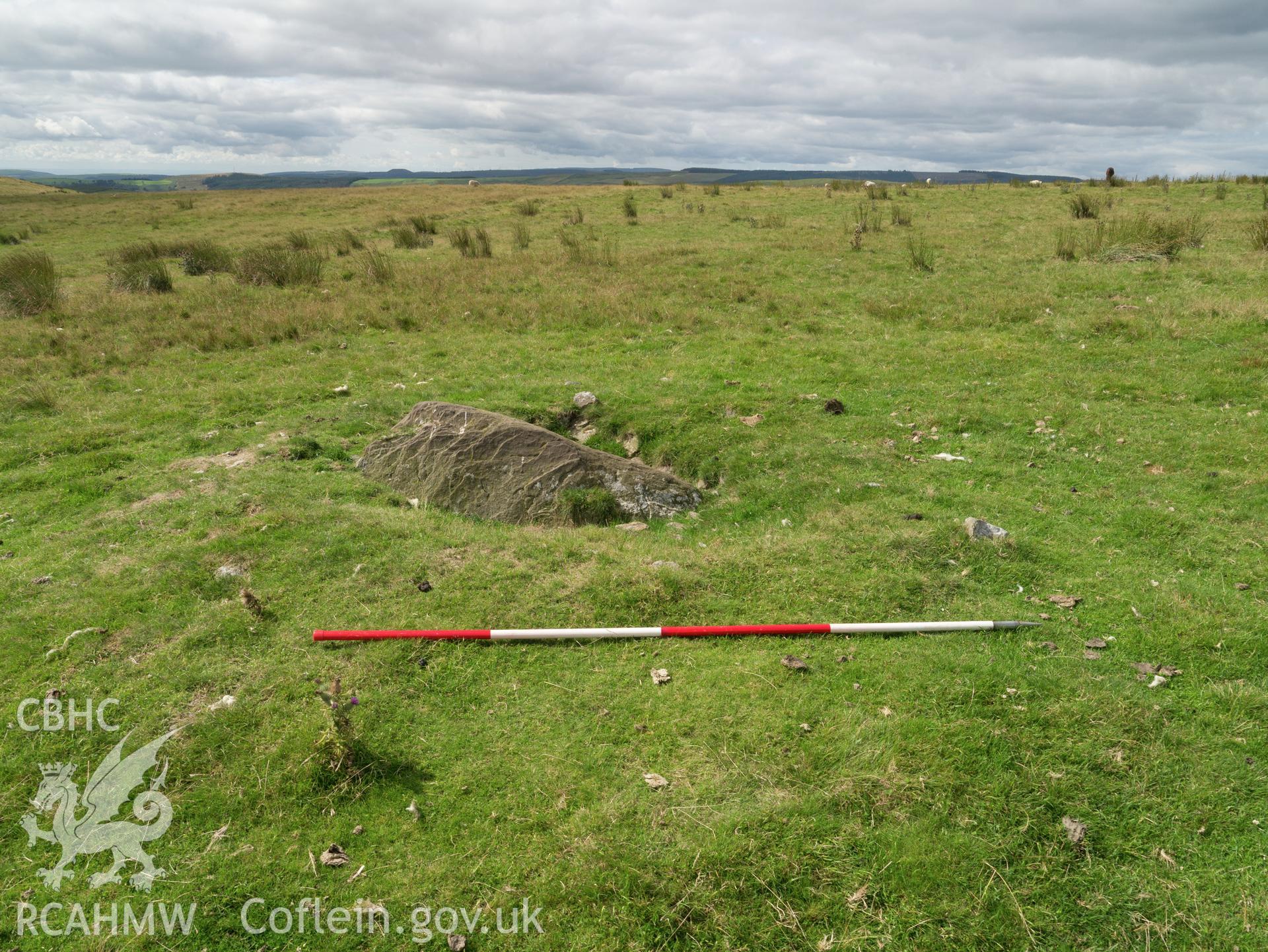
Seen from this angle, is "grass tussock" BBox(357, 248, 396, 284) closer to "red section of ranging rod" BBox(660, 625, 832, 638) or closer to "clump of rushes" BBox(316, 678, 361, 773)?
"red section of ranging rod" BBox(660, 625, 832, 638)

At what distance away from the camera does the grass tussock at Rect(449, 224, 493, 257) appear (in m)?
23.6

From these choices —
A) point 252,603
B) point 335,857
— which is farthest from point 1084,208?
point 335,857

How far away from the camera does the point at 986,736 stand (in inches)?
187

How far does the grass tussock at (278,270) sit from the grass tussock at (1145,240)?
22.3 m

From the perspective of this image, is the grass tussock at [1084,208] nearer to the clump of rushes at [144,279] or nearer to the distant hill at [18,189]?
the clump of rushes at [144,279]

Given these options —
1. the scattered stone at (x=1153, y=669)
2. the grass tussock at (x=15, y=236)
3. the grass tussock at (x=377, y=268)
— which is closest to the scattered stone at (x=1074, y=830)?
the scattered stone at (x=1153, y=669)

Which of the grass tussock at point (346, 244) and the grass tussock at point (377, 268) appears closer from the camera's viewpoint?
the grass tussock at point (377, 268)

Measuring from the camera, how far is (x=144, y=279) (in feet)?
65.4

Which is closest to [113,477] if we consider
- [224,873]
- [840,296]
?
[224,873]

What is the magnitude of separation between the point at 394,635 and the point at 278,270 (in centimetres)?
1836

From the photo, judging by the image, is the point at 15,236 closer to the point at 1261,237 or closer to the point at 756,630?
the point at 756,630

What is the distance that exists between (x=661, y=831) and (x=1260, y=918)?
3302mm

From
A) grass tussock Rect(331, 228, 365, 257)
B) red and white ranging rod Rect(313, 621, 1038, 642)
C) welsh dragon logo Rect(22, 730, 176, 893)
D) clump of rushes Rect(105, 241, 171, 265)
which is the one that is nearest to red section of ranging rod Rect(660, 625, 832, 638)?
red and white ranging rod Rect(313, 621, 1038, 642)

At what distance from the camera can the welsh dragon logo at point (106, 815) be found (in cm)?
394
